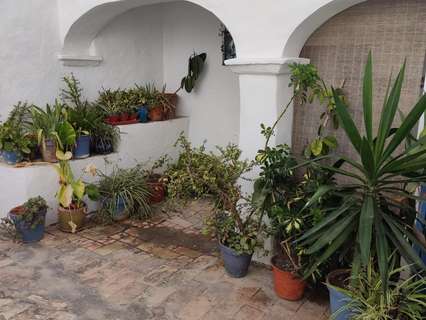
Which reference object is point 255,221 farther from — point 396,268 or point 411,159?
point 411,159

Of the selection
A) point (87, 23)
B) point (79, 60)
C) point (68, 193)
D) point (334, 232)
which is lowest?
point (68, 193)

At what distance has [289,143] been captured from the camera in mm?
3344

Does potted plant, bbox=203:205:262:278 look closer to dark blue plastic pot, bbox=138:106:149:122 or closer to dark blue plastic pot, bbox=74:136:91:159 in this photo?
dark blue plastic pot, bbox=74:136:91:159

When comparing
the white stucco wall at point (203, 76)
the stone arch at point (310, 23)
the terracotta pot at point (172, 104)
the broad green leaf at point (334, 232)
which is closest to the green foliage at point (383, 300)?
the broad green leaf at point (334, 232)

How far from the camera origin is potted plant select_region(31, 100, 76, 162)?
409 cm

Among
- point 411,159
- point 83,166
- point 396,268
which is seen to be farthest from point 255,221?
point 83,166

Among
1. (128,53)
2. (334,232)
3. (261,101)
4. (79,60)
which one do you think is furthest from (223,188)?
(128,53)

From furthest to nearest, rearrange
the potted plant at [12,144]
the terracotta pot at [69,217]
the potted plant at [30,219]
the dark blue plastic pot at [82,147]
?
the dark blue plastic pot at [82,147]
the terracotta pot at [69,217]
the potted plant at [12,144]
the potted plant at [30,219]

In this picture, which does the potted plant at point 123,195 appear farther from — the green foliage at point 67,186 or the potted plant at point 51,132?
the potted plant at point 51,132

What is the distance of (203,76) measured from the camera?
212 inches

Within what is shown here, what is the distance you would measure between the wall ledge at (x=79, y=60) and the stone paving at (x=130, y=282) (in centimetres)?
214

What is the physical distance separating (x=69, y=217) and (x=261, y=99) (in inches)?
98.0

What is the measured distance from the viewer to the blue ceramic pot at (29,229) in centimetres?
372

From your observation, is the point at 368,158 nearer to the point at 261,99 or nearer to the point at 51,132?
the point at 261,99
